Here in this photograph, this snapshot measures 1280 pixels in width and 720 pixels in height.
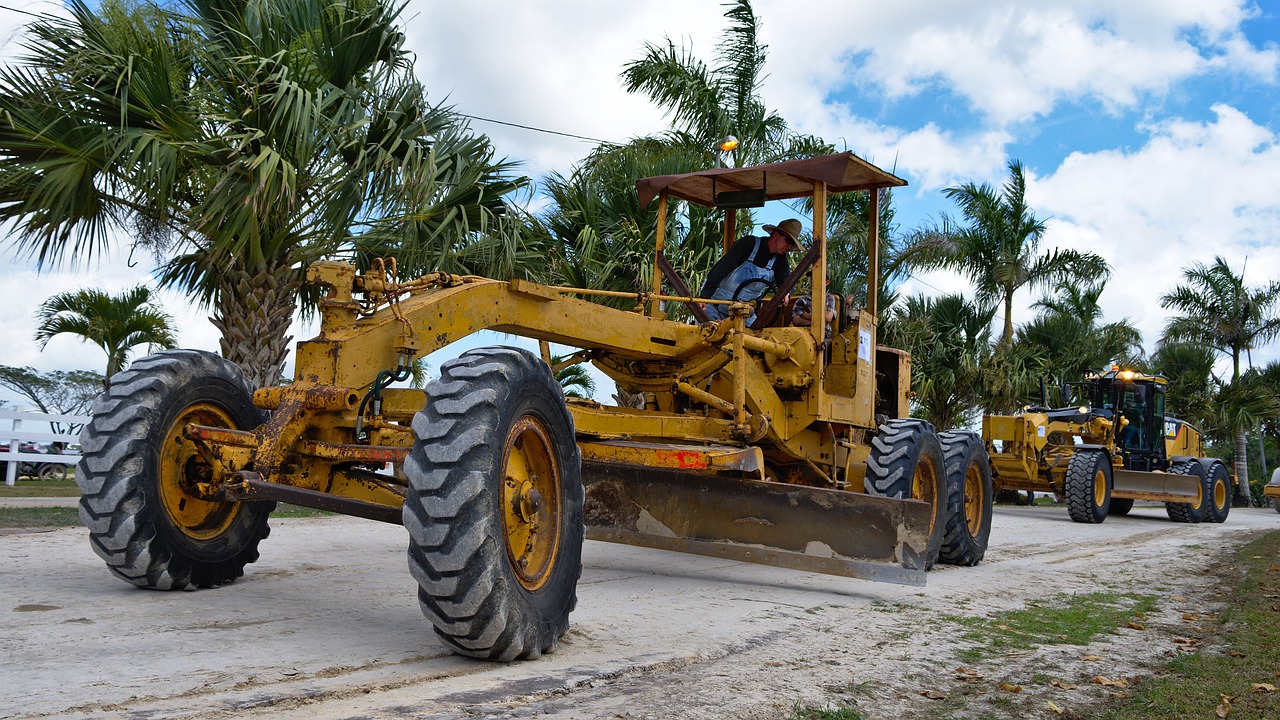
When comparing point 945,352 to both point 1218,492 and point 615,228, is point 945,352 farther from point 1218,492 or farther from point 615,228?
point 615,228

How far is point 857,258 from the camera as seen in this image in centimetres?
1830

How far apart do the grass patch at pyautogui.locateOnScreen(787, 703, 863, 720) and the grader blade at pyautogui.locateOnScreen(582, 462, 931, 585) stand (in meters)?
2.93

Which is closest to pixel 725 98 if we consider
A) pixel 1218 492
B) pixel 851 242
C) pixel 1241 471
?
pixel 851 242

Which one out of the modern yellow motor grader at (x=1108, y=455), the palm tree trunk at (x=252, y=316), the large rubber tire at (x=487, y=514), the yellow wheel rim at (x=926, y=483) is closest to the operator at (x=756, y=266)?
the yellow wheel rim at (x=926, y=483)

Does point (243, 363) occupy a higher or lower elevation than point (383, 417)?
higher

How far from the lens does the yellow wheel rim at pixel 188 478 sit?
5645 millimetres

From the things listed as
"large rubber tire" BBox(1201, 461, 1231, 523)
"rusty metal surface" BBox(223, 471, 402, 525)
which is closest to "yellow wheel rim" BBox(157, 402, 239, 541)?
"rusty metal surface" BBox(223, 471, 402, 525)

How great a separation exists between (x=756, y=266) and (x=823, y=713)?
4.86 m

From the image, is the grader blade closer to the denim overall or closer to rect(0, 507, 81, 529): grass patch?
the denim overall

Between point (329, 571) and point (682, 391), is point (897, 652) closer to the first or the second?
point (682, 391)

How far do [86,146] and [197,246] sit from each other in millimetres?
1596

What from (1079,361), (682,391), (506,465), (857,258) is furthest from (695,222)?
(1079,361)

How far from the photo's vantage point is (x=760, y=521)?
750 cm

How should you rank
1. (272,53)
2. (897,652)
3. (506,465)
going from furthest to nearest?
(272,53) → (897,652) → (506,465)
